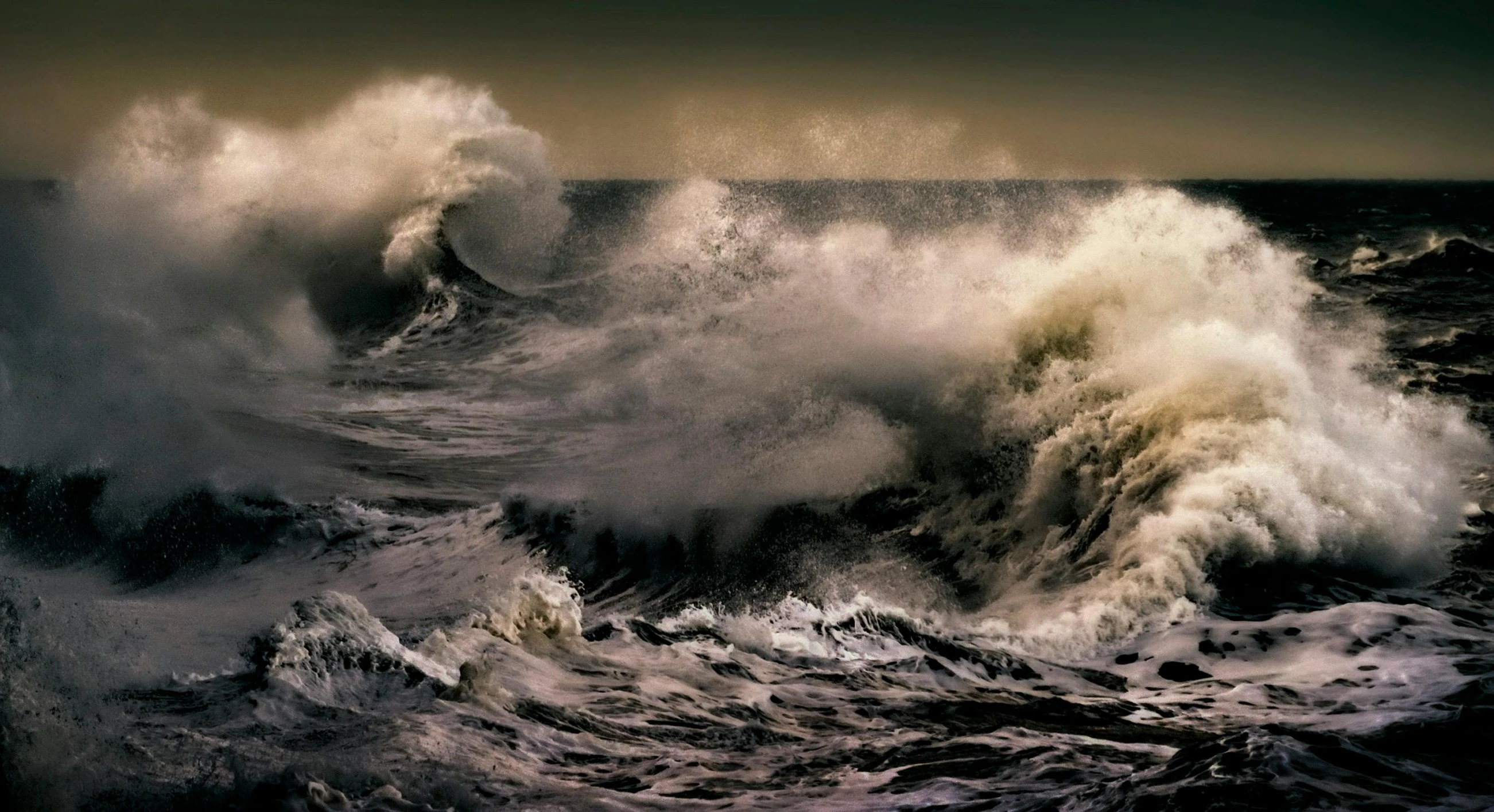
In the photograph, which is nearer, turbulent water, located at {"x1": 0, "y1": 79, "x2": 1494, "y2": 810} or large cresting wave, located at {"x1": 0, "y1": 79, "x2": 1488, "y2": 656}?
turbulent water, located at {"x1": 0, "y1": 79, "x2": 1494, "y2": 810}

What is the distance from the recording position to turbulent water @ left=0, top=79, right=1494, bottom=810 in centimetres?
539

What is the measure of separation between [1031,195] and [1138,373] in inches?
271

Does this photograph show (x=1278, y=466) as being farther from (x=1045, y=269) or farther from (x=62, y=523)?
(x=62, y=523)

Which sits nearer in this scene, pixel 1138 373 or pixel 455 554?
pixel 455 554

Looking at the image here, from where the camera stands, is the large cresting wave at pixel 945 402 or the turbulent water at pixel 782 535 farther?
the large cresting wave at pixel 945 402

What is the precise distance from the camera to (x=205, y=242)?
2134 centimetres

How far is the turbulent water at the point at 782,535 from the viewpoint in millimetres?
5391

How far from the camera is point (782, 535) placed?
32.4 feet

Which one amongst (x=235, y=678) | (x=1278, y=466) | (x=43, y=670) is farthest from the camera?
(x=1278, y=466)

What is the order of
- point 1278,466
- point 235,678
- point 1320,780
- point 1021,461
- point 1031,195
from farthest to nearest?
point 1031,195 < point 1021,461 < point 1278,466 < point 235,678 < point 1320,780

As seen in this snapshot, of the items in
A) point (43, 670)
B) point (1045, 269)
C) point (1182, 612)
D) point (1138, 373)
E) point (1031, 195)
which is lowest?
point (1182, 612)

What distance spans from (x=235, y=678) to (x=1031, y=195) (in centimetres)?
1341

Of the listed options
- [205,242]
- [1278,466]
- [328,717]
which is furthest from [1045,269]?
[205,242]

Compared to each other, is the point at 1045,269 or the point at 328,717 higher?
the point at 1045,269
